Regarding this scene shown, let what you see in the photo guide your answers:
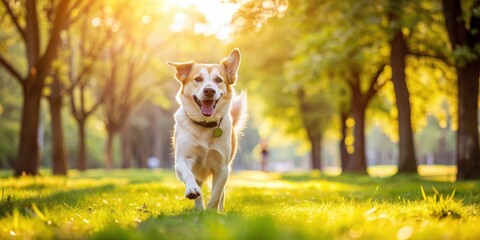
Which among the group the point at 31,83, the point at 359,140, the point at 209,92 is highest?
the point at 31,83

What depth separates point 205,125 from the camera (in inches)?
271

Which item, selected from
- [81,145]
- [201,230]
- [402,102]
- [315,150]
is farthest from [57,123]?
[201,230]

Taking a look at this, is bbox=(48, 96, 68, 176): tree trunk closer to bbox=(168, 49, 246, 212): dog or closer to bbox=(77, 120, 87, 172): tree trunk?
bbox=(77, 120, 87, 172): tree trunk

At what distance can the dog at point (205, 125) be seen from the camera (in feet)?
22.0

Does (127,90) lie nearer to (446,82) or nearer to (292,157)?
(446,82)

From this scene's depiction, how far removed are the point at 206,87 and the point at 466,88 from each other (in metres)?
10.2

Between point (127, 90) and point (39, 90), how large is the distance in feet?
49.1

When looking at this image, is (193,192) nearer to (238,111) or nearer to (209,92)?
(209,92)

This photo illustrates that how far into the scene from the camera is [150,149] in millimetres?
61562

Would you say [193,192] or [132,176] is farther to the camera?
[132,176]

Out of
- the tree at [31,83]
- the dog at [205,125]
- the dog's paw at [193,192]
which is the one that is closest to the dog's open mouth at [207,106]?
the dog at [205,125]

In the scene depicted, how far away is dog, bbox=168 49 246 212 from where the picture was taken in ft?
22.0

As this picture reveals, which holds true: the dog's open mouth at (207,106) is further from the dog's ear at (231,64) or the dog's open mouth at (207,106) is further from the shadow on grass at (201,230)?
the shadow on grass at (201,230)

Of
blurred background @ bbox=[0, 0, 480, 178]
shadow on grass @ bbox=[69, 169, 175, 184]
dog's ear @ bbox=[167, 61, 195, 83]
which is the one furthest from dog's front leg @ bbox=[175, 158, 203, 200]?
shadow on grass @ bbox=[69, 169, 175, 184]
